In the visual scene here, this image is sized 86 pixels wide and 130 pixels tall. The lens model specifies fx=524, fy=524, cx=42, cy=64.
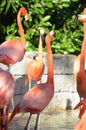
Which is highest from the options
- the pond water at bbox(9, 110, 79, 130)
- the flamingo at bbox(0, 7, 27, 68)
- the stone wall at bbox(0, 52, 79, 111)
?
the flamingo at bbox(0, 7, 27, 68)

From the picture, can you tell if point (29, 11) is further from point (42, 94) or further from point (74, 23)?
point (42, 94)

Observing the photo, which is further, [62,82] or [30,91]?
[62,82]

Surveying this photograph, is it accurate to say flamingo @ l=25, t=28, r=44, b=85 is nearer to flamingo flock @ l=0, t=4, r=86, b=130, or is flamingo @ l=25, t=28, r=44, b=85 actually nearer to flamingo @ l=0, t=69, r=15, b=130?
flamingo flock @ l=0, t=4, r=86, b=130

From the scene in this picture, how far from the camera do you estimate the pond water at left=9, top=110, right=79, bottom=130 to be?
6.81 m

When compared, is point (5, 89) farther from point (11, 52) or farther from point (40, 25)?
point (40, 25)

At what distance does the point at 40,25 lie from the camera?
929 centimetres

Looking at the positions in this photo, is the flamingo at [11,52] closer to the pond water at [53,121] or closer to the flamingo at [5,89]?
the pond water at [53,121]

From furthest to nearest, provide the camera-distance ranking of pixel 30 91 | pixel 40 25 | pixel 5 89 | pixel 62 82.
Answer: pixel 40 25 < pixel 62 82 < pixel 30 91 < pixel 5 89

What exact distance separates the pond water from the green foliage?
1.52 metres

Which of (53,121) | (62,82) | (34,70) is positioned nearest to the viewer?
(53,121)

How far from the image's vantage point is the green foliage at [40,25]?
918 cm

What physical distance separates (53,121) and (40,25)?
8.08 ft

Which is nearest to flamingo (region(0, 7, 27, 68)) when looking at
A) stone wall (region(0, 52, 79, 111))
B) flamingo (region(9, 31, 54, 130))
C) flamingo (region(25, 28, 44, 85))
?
flamingo (region(25, 28, 44, 85))

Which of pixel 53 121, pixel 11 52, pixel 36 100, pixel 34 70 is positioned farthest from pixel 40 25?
pixel 36 100
